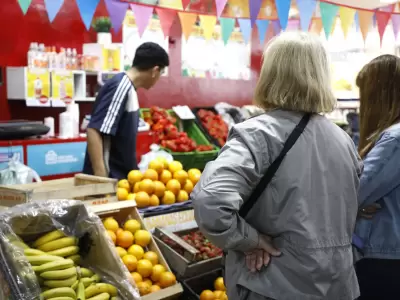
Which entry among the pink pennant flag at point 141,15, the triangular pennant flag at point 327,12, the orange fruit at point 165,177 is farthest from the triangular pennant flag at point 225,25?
the orange fruit at point 165,177

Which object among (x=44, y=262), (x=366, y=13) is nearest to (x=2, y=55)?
(x=44, y=262)

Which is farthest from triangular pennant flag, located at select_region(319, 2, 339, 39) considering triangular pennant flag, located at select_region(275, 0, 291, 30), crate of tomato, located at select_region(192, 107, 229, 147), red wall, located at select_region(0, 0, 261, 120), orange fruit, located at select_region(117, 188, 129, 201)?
orange fruit, located at select_region(117, 188, 129, 201)

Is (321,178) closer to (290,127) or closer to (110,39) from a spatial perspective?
(290,127)

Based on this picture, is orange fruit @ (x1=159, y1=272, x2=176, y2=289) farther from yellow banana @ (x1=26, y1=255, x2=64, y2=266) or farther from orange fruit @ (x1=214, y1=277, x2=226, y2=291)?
yellow banana @ (x1=26, y1=255, x2=64, y2=266)

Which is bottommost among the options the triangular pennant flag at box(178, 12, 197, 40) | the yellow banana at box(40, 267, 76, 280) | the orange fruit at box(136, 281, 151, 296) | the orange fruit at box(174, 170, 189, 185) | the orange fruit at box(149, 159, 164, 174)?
the orange fruit at box(136, 281, 151, 296)

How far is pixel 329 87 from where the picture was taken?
1642mm

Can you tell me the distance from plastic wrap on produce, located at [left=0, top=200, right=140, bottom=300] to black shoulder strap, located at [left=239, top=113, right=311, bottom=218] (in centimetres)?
83

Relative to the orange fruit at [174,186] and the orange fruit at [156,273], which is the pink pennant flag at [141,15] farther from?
the orange fruit at [156,273]

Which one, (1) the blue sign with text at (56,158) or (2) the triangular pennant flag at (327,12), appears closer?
(1) the blue sign with text at (56,158)

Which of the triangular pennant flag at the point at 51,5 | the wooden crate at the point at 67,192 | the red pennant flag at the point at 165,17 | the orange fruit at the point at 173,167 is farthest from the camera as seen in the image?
the red pennant flag at the point at 165,17

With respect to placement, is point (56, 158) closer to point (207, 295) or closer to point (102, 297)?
→ point (207, 295)

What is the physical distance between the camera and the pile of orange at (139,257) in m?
2.40

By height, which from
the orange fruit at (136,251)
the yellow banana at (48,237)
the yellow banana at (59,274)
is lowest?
the orange fruit at (136,251)

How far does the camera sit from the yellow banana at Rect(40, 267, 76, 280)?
1.92 metres
